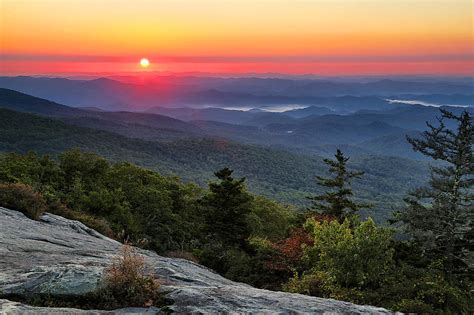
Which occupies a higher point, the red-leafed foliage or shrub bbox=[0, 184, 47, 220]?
shrub bbox=[0, 184, 47, 220]

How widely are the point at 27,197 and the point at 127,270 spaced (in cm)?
1140

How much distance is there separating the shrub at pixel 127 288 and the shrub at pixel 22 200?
10.2 metres

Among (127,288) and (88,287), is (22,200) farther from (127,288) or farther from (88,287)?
(127,288)

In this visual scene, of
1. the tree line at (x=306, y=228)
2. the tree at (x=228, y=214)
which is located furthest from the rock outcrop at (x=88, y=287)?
the tree at (x=228, y=214)

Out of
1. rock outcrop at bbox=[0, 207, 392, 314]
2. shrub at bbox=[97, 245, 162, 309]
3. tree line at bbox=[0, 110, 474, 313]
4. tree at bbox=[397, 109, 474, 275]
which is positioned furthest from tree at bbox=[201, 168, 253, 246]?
shrub at bbox=[97, 245, 162, 309]

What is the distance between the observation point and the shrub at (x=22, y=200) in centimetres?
1661

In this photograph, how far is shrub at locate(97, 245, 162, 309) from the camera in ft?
25.8

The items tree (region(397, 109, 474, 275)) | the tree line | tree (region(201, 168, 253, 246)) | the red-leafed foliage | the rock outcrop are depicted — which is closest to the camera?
the rock outcrop

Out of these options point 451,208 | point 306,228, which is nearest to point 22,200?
point 306,228

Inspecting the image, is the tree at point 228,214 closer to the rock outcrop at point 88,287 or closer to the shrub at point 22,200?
the shrub at point 22,200

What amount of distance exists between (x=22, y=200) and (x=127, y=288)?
442 inches

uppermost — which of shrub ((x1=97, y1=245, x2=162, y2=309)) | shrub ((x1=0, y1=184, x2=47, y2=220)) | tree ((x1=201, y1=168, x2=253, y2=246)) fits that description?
shrub ((x1=97, y1=245, x2=162, y2=309))

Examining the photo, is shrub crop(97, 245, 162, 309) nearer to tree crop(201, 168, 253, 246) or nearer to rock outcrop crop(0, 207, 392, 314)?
rock outcrop crop(0, 207, 392, 314)

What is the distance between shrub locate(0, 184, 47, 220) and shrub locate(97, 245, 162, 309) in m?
10.2
